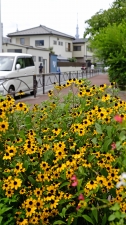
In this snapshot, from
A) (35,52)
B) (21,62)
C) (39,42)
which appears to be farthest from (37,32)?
(21,62)

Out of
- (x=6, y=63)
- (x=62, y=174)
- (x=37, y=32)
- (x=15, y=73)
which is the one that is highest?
(x=37, y=32)

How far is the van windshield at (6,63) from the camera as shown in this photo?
1170cm

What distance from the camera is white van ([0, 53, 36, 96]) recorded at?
35.5 feet

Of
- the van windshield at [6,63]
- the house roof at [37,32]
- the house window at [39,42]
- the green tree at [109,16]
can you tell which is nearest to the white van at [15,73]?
the van windshield at [6,63]

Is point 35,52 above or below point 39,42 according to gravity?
below

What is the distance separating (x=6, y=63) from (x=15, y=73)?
0.57m

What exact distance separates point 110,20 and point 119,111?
22.4 meters

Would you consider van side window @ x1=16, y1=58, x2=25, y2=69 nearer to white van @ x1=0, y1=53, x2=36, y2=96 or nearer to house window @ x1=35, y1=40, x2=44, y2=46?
white van @ x1=0, y1=53, x2=36, y2=96

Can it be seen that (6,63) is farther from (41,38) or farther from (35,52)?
(41,38)

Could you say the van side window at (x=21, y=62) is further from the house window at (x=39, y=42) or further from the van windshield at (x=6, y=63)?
the house window at (x=39, y=42)

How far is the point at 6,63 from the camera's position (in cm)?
1191

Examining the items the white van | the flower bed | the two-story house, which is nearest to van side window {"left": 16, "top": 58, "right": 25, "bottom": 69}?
the white van

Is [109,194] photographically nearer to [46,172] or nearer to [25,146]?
[46,172]

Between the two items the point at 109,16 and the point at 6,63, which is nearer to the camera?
the point at 6,63
